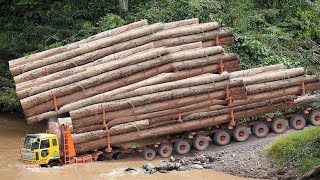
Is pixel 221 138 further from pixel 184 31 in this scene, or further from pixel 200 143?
pixel 184 31

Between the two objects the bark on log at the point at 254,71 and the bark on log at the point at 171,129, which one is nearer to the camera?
the bark on log at the point at 171,129

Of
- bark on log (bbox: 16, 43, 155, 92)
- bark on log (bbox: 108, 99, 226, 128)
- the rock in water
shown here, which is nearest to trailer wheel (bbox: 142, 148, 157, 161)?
bark on log (bbox: 108, 99, 226, 128)

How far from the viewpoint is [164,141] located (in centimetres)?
2748

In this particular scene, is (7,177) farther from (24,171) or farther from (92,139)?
(92,139)

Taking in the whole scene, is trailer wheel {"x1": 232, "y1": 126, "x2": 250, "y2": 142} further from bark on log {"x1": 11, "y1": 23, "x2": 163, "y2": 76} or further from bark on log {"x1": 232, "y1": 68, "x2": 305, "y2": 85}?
bark on log {"x1": 11, "y1": 23, "x2": 163, "y2": 76}

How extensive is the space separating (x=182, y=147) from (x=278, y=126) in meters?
4.66

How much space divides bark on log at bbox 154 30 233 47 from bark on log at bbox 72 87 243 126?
3.20m

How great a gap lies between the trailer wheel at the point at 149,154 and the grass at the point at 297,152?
4.71m

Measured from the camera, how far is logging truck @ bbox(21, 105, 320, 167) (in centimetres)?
2553

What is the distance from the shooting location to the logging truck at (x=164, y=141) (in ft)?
83.8

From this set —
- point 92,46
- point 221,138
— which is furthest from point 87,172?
point 92,46

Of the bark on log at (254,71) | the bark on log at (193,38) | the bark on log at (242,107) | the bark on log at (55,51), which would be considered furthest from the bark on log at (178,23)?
the bark on log at (242,107)

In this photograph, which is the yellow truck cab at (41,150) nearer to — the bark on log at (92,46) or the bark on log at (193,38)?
the bark on log at (92,46)

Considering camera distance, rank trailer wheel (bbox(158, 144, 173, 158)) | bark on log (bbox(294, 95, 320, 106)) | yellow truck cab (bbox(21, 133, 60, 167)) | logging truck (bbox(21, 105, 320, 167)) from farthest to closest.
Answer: bark on log (bbox(294, 95, 320, 106)) → trailer wheel (bbox(158, 144, 173, 158)) → logging truck (bbox(21, 105, 320, 167)) → yellow truck cab (bbox(21, 133, 60, 167))
